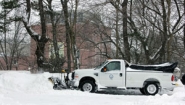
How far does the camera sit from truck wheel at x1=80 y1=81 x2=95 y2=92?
1589 centimetres

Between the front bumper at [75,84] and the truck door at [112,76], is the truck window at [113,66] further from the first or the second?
the front bumper at [75,84]

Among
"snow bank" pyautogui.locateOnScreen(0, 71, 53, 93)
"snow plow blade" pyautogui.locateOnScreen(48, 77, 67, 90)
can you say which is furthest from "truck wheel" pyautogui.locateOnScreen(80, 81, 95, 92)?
"snow bank" pyautogui.locateOnScreen(0, 71, 53, 93)

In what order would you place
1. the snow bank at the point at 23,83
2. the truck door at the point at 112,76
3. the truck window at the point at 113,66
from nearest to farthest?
the snow bank at the point at 23,83, the truck door at the point at 112,76, the truck window at the point at 113,66

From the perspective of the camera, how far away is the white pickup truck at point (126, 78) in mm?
15875

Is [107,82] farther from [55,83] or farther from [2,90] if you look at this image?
[2,90]

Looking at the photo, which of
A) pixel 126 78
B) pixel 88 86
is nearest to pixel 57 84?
pixel 88 86

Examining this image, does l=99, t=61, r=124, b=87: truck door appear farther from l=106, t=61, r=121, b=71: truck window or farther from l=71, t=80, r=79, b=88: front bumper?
l=71, t=80, r=79, b=88: front bumper

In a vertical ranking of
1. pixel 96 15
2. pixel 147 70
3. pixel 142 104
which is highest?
pixel 96 15

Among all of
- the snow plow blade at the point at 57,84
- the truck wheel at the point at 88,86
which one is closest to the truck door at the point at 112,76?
the truck wheel at the point at 88,86

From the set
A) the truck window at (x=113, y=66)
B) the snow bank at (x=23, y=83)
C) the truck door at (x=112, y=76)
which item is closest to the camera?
the snow bank at (x=23, y=83)

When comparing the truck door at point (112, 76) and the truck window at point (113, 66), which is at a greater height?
the truck window at point (113, 66)

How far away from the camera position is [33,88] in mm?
15141

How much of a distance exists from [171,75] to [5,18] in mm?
16684

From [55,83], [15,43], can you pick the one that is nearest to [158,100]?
[55,83]
